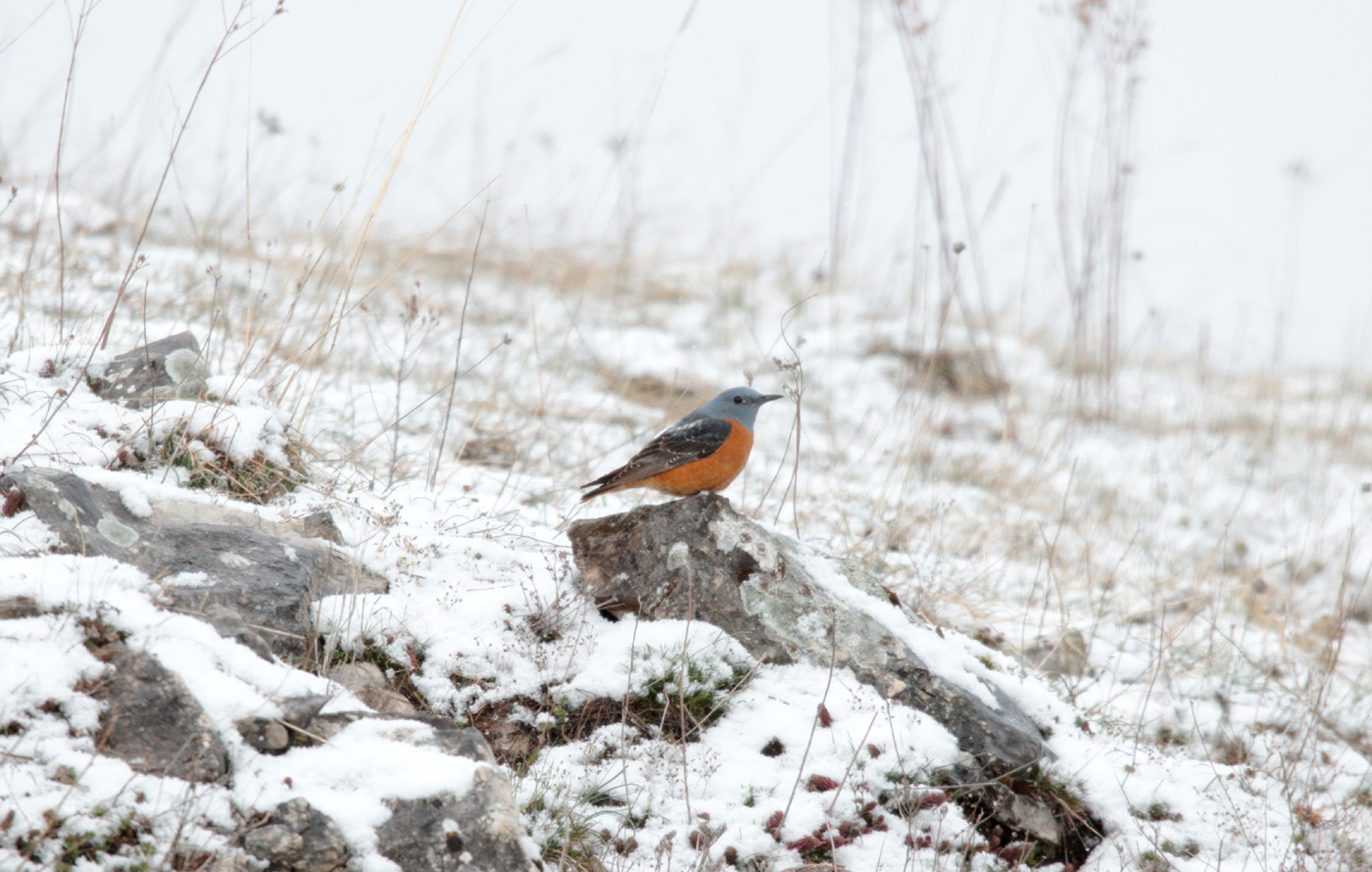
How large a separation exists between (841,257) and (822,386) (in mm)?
1915

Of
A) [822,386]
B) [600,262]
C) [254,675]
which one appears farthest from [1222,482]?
[254,675]

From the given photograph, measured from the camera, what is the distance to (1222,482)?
931cm

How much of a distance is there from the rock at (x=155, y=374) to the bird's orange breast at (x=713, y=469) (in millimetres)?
2220

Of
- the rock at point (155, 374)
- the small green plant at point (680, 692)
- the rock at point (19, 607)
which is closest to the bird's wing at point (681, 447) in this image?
the small green plant at point (680, 692)

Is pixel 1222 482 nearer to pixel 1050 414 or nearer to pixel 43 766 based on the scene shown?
pixel 1050 414

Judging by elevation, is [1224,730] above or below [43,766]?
below

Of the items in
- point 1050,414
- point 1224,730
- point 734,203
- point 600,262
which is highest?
point 734,203

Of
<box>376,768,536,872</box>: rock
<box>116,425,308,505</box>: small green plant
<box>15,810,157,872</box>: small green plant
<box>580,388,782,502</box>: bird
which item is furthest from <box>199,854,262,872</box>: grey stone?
<box>580,388,782,502</box>: bird

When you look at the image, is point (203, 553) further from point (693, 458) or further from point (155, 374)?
point (693, 458)

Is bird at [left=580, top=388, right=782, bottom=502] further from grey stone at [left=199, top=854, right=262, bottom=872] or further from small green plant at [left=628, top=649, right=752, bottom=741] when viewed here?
grey stone at [left=199, top=854, right=262, bottom=872]

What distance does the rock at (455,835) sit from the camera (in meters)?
2.38

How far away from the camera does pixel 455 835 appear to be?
7.91 feet

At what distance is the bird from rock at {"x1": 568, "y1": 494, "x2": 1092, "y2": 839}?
15.4 inches

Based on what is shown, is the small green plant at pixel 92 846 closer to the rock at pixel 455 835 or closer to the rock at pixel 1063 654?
→ the rock at pixel 455 835
